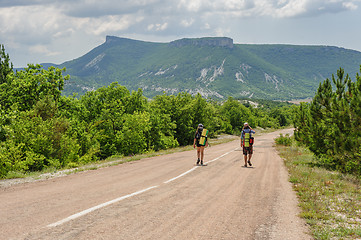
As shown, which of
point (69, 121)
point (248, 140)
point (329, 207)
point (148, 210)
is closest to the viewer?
point (148, 210)

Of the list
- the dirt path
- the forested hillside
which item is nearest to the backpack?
the dirt path

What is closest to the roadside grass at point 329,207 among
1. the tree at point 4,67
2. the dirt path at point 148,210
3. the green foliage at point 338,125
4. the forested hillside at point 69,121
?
the dirt path at point 148,210

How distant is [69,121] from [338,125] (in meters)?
20.4

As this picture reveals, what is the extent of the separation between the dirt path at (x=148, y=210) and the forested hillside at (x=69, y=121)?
4928 millimetres

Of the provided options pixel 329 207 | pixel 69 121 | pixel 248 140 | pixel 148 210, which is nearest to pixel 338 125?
pixel 248 140

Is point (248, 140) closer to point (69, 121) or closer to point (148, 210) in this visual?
point (148, 210)

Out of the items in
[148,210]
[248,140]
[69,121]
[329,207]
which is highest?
[69,121]

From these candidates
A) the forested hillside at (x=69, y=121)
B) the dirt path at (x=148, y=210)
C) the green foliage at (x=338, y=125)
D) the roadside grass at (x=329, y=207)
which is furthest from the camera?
the forested hillside at (x=69, y=121)

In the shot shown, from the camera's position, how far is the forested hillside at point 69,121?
1546cm

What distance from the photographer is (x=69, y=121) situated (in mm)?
23562

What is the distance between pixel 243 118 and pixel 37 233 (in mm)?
80646

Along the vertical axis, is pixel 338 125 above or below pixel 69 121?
below

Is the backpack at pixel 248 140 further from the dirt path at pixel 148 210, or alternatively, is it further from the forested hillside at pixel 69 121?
the forested hillside at pixel 69 121

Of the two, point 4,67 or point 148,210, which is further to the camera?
point 4,67
